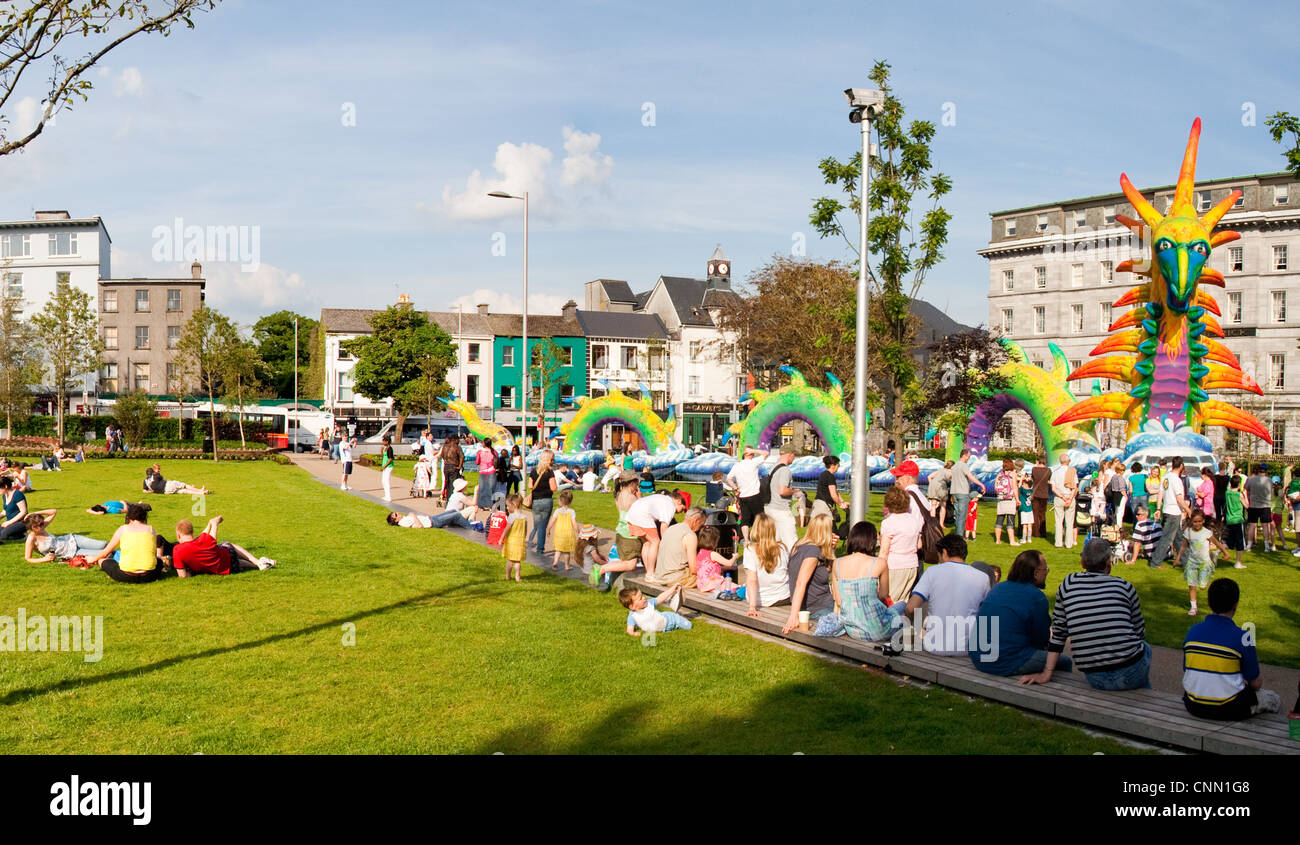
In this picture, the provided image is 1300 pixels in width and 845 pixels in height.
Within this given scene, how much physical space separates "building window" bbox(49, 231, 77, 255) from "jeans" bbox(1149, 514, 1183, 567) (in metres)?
82.5

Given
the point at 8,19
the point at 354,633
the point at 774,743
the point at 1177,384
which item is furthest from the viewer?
the point at 1177,384

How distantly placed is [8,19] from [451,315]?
235 ft

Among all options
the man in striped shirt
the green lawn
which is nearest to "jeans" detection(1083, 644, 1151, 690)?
the man in striped shirt

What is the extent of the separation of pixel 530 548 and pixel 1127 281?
6114 centimetres

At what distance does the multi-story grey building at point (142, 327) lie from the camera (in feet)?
257

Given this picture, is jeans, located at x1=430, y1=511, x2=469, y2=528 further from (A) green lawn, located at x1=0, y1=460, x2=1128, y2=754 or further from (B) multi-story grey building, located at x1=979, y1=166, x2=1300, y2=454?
(B) multi-story grey building, located at x1=979, y1=166, x2=1300, y2=454

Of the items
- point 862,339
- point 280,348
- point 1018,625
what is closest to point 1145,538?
point 862,339

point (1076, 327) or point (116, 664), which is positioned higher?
point (1076, 327)

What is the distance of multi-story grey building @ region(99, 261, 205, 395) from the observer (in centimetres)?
7831

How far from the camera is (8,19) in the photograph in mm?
8016

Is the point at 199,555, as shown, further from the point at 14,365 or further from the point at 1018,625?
the point at 14,365

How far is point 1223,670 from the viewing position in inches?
292
